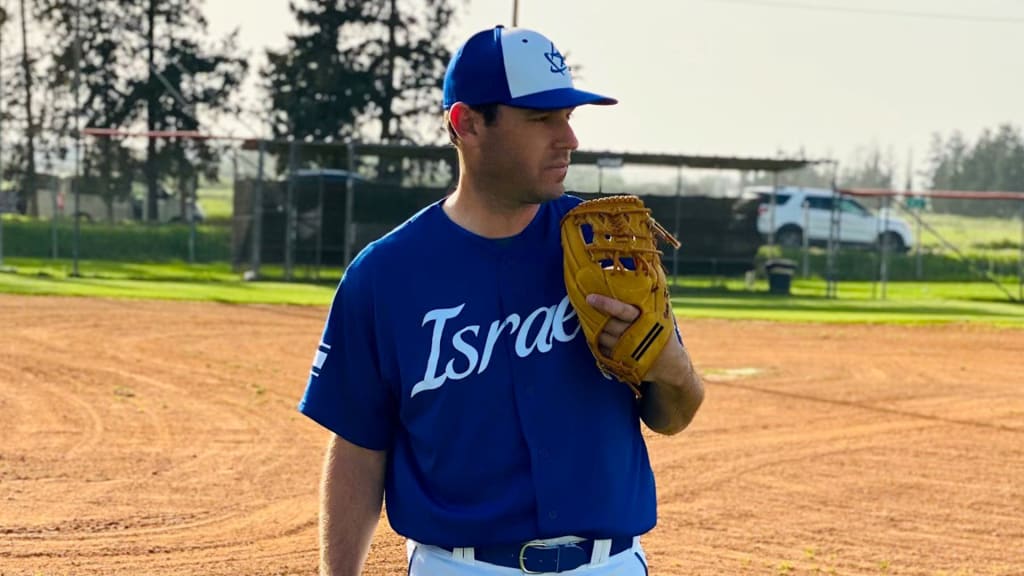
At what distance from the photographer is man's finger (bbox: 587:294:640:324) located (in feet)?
8.05

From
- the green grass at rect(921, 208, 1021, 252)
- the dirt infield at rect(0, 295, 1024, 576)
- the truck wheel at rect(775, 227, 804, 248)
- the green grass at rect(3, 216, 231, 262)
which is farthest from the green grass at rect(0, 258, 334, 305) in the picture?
Result: the green grass at rect(921, 208, 1021, 252)

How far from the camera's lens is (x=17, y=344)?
40.7 ft

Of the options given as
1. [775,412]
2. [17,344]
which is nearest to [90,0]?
[17,344]

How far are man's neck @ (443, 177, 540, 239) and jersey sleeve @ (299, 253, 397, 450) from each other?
24 cm

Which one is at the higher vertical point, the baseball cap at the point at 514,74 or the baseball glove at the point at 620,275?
the baseball cap at the point at 514,74

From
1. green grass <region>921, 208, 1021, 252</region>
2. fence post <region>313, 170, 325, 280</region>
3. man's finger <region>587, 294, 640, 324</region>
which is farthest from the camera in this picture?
green grass <region>921, 208, 1021, 252</region>

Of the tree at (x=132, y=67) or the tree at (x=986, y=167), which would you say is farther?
the tree at (x=986, y=167)

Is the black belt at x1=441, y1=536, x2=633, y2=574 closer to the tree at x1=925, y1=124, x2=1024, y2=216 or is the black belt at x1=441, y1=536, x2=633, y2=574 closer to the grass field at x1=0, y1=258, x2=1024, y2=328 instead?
the grass field at x1=0, y1=258, x2=1024, y2=328

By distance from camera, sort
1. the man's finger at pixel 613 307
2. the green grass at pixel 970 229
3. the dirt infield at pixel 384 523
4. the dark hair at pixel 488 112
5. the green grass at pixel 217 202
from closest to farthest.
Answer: the man's finger at pixel 613 307, the dark hair at pixel 488 112, the dirt infield at pixel 384 523, the green grass at pixel 970 229, the green grass at pixel 217 202

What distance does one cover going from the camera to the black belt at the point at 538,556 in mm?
2541

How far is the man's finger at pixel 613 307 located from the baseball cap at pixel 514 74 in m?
0.37

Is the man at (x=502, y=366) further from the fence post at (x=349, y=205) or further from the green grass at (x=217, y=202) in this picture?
the green grass at (x=217, y=202)

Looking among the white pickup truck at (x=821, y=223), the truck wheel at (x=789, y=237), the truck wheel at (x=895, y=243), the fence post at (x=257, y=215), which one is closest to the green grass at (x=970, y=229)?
the truck wheel at (x=895, y=243)

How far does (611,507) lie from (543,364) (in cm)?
31
